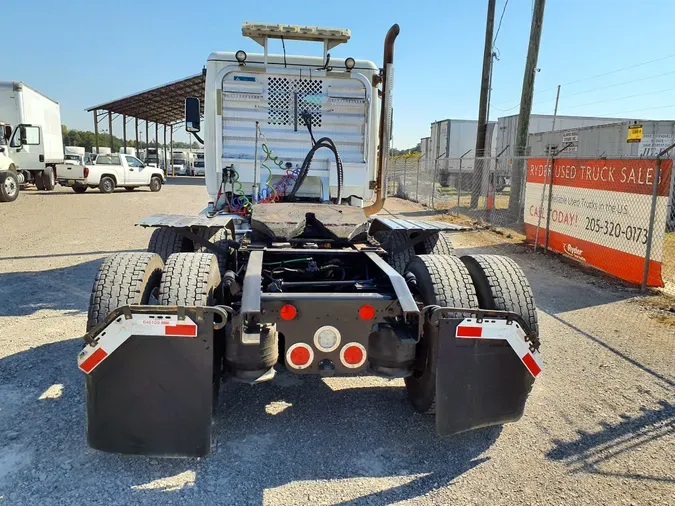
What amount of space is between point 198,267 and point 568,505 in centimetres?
250

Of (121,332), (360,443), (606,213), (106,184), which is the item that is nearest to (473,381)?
(360,443)

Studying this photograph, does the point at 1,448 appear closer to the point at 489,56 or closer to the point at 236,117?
the point at 236,117

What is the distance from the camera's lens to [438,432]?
3.04 meters

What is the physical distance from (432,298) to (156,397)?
5.66 ft

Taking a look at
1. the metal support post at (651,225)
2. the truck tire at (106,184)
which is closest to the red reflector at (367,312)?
the metal support post at (651,225)

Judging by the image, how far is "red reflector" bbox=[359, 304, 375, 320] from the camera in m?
2.99

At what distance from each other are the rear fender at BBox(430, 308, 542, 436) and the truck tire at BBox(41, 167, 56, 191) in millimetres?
25406

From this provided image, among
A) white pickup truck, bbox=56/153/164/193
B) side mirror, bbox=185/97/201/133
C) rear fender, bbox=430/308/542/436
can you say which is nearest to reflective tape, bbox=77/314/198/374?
rear fender, bbox=430/308/542/436

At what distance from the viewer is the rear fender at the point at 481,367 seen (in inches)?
117

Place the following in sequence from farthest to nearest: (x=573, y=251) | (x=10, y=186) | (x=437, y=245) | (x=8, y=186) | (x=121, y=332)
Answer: (x=10, y=186), (x=8, y=186), (x=573, y=251), (x=437, y=245), (x=121, y=332)

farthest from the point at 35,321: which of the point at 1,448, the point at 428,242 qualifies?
the point at 428,242

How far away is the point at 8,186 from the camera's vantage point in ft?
61.9

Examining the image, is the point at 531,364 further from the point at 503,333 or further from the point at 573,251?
the point at 573,251

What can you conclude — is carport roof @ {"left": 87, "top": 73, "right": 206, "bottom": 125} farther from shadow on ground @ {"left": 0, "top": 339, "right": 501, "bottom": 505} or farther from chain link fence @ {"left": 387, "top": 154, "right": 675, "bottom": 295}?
shadow on ground @ {"left": 0, "top": 339, "right": 501, "bottom": 505}
